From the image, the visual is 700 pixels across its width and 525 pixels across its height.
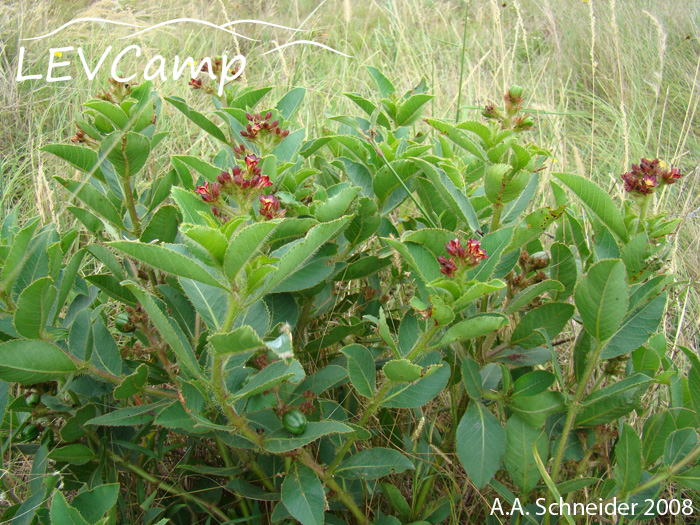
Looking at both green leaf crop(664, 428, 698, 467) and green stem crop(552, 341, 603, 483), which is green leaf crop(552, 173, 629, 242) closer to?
green stem crop(552, 341, 603, 483)

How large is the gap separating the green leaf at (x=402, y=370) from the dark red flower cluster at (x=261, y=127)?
59cm

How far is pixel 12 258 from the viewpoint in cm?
106

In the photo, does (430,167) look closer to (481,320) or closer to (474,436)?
(481,320)

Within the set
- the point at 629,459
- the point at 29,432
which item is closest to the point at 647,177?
the point at 629,459

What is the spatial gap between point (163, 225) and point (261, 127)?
1.00 ft

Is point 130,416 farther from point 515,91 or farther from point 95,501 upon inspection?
point 515,91

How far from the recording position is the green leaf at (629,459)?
1.16 meters

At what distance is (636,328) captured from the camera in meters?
1.21

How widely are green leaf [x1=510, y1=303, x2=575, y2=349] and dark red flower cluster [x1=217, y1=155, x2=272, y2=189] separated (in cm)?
64

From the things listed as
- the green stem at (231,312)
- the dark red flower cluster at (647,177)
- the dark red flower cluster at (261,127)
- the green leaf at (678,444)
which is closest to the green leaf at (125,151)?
the dark red flower cluster at (261,127)

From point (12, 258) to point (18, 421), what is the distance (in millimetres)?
628

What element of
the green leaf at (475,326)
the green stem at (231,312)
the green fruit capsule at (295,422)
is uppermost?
the green stem at (231,312)

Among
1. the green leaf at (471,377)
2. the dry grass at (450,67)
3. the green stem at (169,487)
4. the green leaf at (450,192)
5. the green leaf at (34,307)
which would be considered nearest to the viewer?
the green leaf at (34,307)

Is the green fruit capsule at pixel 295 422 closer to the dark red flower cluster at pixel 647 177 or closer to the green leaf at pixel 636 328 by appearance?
the green leaf at pixel 636 328
